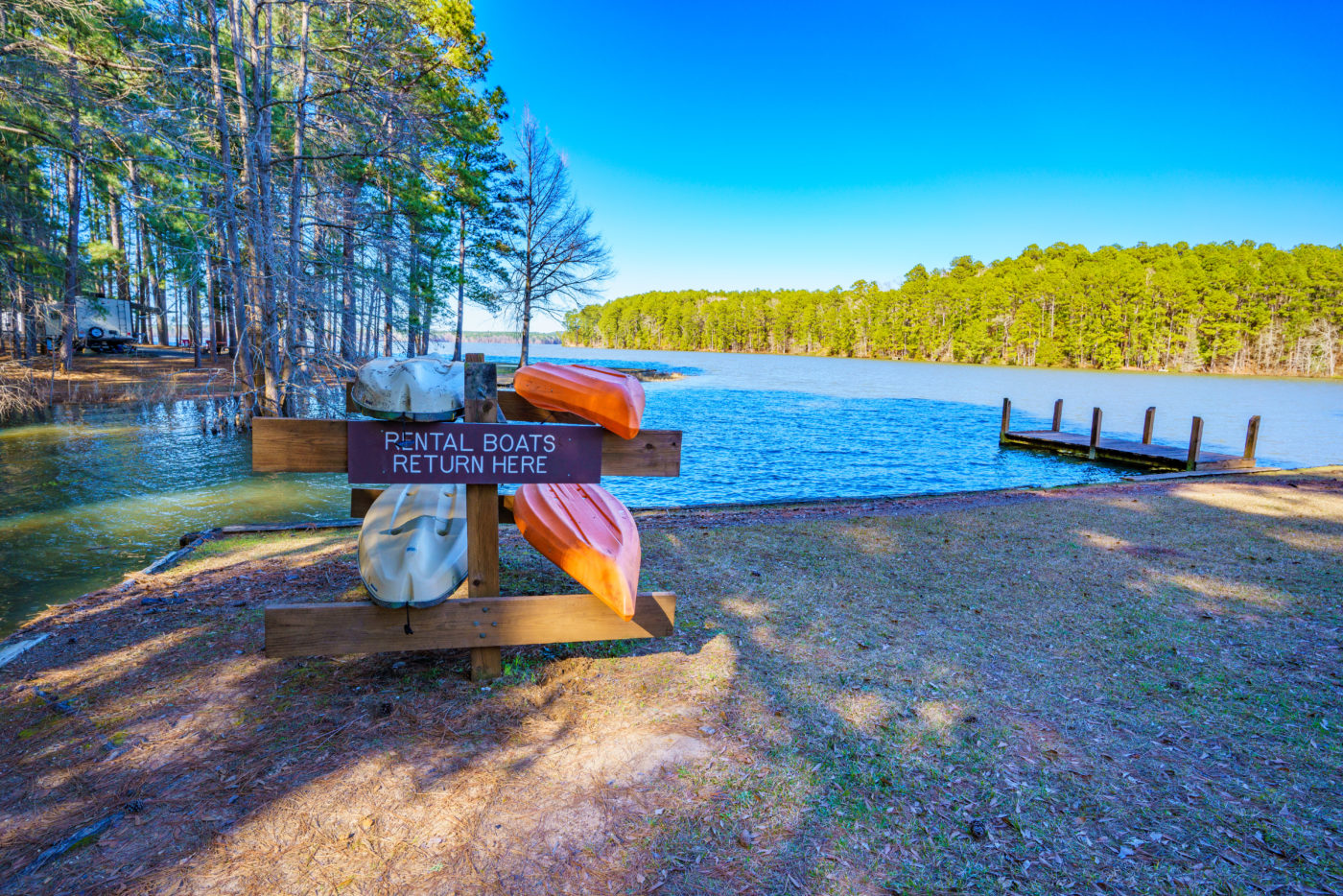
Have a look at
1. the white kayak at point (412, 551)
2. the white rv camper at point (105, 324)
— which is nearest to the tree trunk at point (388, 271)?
the white kayak at point (412, 551)

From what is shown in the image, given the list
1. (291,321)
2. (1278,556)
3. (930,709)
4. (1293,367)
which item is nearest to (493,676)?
(930,709)

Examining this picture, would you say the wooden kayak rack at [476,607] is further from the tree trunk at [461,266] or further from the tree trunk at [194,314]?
the tree trunk at [461,266]

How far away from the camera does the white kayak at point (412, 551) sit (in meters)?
3.25

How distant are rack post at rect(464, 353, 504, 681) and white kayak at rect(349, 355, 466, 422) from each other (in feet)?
0.39

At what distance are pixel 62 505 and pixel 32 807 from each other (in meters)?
9.08

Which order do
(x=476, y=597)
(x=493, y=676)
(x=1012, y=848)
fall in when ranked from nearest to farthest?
(x=1012, y=848)
(x=476, y=597)
(x=493, y=676)

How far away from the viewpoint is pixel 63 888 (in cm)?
208

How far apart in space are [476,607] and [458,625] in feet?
0.43

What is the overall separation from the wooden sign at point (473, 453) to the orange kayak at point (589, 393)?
0.12 m

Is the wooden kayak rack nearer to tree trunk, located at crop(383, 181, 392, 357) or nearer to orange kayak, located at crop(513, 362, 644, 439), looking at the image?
orange kayak, located at crop(513, 362, 644, 439)

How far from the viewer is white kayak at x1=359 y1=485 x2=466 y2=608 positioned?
10.7 ft

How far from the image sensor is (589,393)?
10.6ft

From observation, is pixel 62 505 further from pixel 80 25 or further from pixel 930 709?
pixel 930 709

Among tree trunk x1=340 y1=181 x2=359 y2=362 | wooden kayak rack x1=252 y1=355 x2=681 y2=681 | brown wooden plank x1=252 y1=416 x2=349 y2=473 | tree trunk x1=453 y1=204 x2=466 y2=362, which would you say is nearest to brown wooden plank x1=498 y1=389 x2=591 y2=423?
wooden kayak rack x1=252 y1=355 x2=681 y2=681
